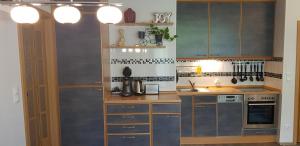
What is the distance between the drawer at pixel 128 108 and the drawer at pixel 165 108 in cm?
11

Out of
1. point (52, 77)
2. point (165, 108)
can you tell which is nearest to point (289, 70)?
point (165, 108)

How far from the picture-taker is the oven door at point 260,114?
378cm

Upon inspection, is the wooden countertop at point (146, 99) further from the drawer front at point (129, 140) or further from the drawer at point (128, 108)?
the drawer front at point (129, 140)

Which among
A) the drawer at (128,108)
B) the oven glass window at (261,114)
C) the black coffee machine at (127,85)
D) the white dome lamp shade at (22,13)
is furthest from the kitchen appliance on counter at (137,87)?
the white dome lamp shade at (22,13)

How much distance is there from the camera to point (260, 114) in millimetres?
3805

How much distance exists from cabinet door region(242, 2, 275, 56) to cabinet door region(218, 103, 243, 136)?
3.09ft

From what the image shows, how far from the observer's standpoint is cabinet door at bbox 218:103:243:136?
3.78 metres

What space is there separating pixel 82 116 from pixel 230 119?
231 cm

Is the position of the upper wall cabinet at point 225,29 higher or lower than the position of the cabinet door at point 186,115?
higher

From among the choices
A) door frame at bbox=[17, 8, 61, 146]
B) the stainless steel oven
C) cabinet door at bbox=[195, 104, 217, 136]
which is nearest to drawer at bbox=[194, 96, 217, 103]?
cabinet door at bbox=[195, 104, 217, 136]

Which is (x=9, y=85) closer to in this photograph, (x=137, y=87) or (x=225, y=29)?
(x=137, y=87)

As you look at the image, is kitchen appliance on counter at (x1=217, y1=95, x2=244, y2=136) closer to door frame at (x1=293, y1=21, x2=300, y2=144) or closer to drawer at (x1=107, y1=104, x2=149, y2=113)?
door frame at (x1=293, y1=21, x2=300, y2=144)

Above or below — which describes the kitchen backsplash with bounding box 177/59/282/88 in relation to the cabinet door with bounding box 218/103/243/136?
above

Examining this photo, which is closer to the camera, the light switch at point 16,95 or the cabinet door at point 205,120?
the light switch at point 16,95
